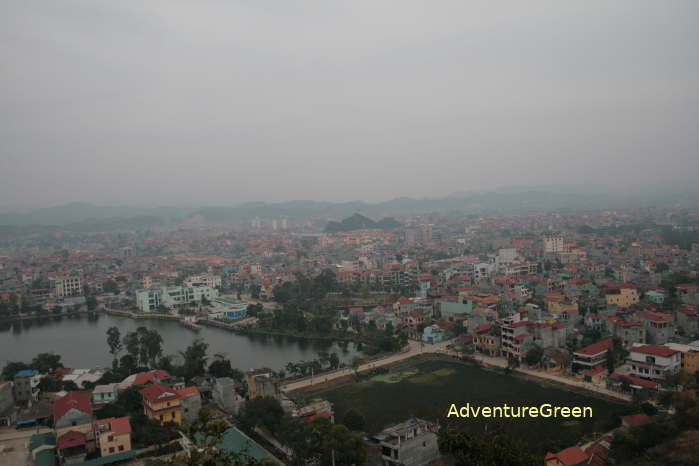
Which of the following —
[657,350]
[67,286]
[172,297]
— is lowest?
[172,297]

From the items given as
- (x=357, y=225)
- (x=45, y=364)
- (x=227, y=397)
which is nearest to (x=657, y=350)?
(x=227, y=397)

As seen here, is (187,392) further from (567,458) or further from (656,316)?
(656,316)

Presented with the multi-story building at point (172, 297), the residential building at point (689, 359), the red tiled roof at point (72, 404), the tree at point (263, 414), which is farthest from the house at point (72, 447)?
the multi-story building at point (172, 297)

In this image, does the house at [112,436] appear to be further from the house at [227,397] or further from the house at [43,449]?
the house at [227,397]

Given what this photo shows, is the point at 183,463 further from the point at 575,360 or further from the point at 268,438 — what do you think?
the point at 575,360

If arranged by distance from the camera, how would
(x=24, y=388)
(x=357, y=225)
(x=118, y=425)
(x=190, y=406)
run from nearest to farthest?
(x=118, y=425) → (x=190, y=406) → (x=24, y=388) → (x=357, y=225)

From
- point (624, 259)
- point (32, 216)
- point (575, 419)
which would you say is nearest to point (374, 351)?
point (575, 419)
